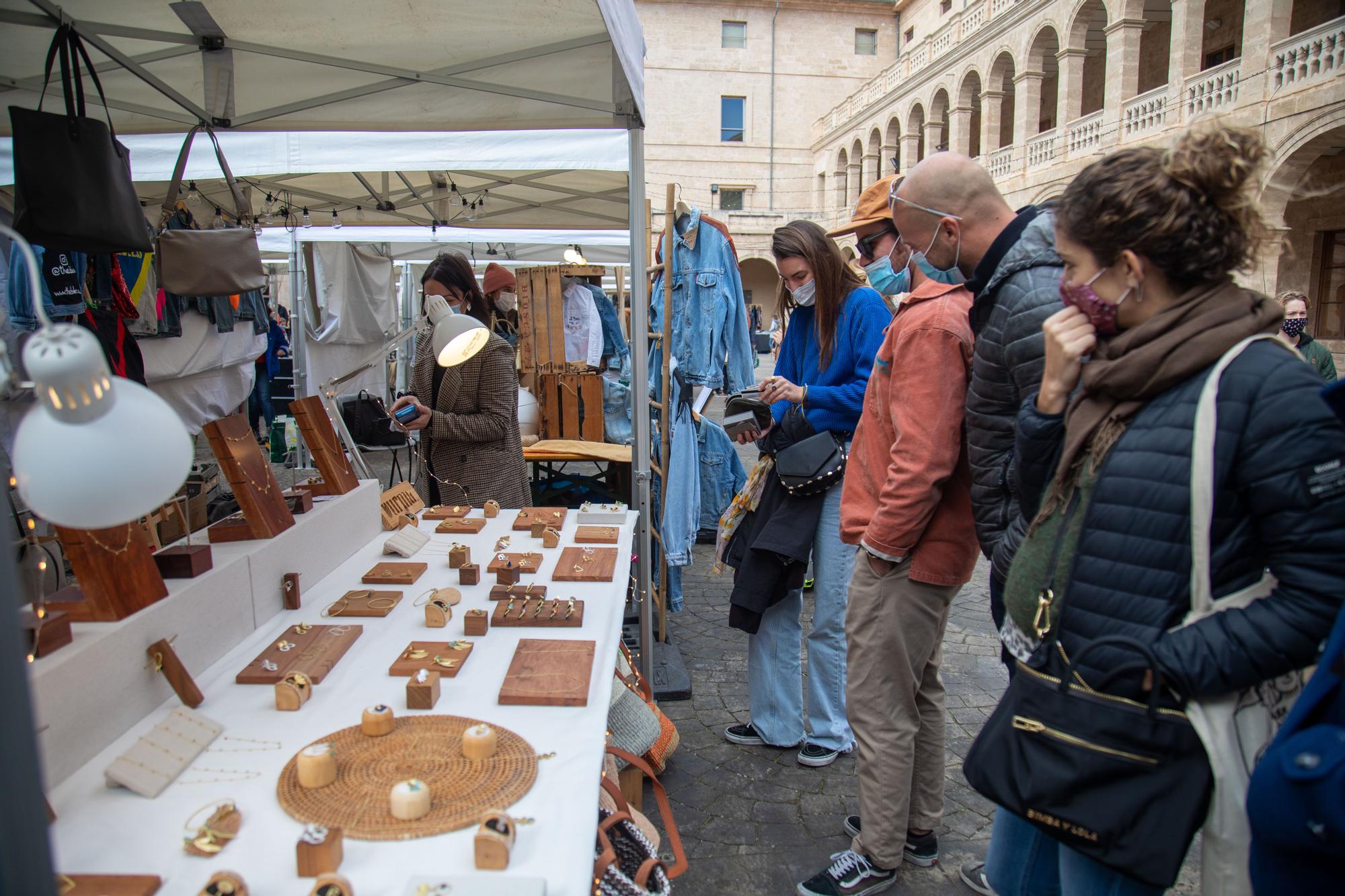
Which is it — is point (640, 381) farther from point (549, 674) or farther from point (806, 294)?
point (549, 674)

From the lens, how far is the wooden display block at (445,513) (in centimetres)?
309

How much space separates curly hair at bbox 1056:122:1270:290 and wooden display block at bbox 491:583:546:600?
5.07 feet

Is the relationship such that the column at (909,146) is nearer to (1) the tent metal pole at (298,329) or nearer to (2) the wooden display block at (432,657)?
(1) the tent metal pole at (298,329)

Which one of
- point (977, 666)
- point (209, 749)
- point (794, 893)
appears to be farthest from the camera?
point (977, 666)

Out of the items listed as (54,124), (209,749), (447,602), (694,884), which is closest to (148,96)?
(54,124)

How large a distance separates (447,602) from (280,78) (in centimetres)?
257

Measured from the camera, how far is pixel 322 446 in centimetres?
267

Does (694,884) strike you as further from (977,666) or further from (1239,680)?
(977,666)

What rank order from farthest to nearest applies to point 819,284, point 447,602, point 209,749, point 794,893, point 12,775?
point 819,284 < point 794,893 < point 447,602 < point 209,749 < point 12,775

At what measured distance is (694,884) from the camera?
7.93ft

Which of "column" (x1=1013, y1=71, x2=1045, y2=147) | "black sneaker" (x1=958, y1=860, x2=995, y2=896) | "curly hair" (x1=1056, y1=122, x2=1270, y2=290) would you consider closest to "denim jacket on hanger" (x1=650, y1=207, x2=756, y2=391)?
"black sneaker" (x1=958, y1=860, x2=995, y2=896)

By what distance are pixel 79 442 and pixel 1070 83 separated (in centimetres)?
2168

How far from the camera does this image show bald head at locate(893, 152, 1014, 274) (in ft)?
6.48

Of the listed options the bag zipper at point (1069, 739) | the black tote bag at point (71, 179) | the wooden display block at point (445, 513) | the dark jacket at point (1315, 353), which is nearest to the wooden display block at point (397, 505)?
the wooden display block at point (445, 513)
